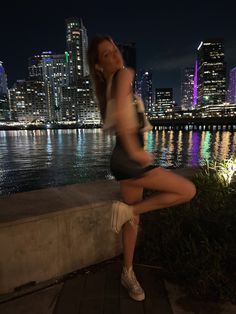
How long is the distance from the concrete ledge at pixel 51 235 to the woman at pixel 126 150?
0.69 meters

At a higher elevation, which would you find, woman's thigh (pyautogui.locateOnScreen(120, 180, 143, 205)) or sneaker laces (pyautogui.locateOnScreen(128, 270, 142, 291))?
woman's thigh (pyautogui.locateOnScreen(120, 180, 143, 205))

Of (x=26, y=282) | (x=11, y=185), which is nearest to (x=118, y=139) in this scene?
(x=26, y=282)

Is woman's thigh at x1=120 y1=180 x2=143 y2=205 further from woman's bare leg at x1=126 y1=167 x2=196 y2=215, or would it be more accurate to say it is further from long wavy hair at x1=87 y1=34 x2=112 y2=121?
long wavy hair at x1=87 y1=34 x2=112 y2=121

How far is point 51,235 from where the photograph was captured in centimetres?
267

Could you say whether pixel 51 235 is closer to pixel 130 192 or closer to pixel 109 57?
pixel 130 192

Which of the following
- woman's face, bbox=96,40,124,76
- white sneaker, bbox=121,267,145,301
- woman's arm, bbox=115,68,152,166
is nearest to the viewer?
woman's arm, bbox=115,68,152,166

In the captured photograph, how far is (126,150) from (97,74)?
2.69 ft

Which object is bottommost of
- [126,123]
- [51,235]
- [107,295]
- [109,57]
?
[107,295]

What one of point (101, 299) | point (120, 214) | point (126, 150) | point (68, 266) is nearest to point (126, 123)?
point (126, 150)

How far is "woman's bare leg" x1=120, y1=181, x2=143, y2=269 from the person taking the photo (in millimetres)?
2314

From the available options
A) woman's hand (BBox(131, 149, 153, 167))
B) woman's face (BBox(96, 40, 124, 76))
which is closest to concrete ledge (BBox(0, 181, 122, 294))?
woman's hand (BBox(131, 149, 153, 167))

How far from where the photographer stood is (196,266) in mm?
2600

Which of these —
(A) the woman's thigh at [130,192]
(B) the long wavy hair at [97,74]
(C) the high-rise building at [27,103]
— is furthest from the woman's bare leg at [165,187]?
(C) the high-rise building at [27,103]

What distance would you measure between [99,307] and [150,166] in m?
1.48
